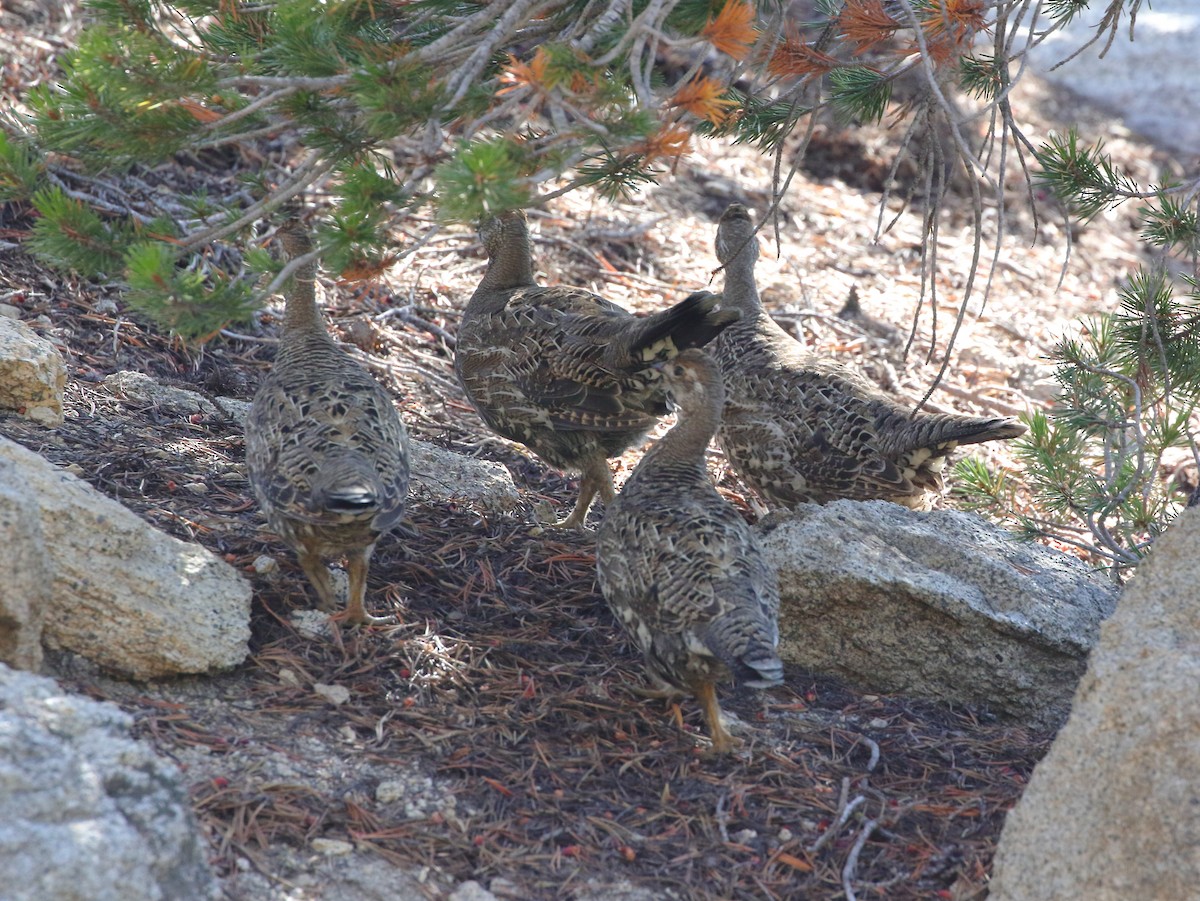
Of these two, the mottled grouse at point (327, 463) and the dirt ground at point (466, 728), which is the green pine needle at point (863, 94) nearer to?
the dirt ground at point (466, 728)

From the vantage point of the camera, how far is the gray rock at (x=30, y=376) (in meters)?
5.38

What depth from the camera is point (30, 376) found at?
5418 millimetres

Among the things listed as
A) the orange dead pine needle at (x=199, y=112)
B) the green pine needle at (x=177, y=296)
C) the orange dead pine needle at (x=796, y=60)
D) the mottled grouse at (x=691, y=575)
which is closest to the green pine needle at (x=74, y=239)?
the green pine needle at (x=177, y=296)

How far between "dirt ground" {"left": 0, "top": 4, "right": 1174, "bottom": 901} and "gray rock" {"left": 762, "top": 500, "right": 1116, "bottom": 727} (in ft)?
0.46

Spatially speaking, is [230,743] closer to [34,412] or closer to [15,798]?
[15,798]

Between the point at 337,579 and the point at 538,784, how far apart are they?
151 centimetres

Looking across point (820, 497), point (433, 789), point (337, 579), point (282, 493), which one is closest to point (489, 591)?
point (337, 579)

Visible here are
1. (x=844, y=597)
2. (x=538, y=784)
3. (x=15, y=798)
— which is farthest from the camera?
(x=844, y=597)

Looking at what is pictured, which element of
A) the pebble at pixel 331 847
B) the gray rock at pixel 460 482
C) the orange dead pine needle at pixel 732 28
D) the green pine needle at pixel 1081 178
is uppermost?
the orange dead pine needle at pixel 732 28

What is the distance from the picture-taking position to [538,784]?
418 cm

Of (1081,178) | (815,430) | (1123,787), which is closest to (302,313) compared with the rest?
(815,430)

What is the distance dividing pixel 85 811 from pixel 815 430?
15.1 ft

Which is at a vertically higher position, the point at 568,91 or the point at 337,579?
the point at 568,91

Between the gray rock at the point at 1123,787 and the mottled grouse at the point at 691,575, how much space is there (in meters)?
0.91
